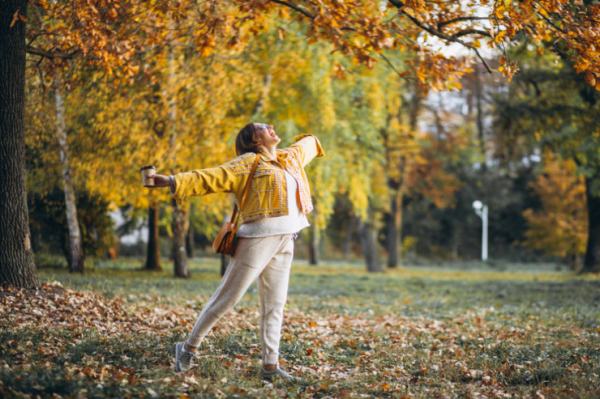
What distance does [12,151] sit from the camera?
920 centimetres

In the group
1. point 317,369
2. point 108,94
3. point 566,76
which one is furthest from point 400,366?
point 566,76

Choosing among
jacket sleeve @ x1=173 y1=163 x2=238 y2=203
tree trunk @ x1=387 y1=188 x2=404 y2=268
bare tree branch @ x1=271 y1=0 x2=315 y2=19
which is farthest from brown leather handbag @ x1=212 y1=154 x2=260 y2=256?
tree trunk @ x1=387 y1=188 x2=404 y2=268

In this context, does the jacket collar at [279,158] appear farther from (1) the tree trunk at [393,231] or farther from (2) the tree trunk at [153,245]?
(1) the tree trunk at [393,231]

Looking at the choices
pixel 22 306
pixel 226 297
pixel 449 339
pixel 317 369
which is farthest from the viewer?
pixel 449 339

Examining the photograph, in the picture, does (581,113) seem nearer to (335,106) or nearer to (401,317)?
(335,106)

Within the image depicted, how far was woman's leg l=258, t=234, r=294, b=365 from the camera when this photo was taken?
6.02 m

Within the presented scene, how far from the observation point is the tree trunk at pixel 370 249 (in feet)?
98.5

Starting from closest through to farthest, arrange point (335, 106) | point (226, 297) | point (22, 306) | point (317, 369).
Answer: point (226, 297), point (317, 369), point (22, 306), point (335, 106)

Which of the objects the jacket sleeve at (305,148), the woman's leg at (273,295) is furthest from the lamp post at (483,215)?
the woman's leg at (273,295)

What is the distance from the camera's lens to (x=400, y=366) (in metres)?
7.27

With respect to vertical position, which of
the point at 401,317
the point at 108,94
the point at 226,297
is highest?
the point at 108,94

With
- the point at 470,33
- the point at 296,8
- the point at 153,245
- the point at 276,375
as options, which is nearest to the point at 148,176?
the point at 276,375

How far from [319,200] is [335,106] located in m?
3.14

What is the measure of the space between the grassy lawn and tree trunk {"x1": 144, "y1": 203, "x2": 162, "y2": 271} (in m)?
8.27
